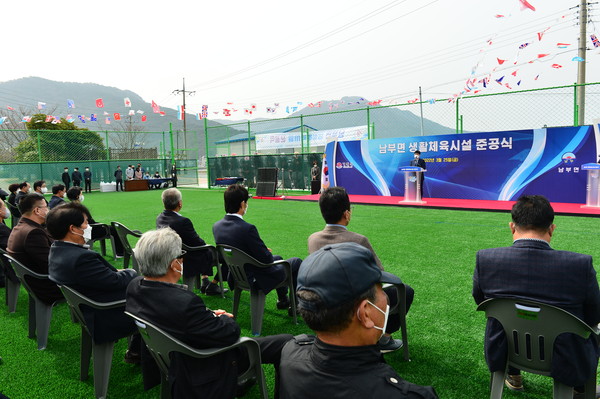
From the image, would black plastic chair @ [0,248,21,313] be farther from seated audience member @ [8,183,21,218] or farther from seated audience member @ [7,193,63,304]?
seated audience member @ [8,183,21,218]

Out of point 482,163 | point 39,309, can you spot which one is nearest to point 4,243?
point 39,309

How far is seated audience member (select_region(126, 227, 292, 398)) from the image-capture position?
73.6 inches

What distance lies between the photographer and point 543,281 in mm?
1974

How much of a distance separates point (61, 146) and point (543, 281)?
26120 millimetres

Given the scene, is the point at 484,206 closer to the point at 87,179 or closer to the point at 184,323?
the point at 184,323

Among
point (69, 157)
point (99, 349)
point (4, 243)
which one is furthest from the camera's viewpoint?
point (69, 157)

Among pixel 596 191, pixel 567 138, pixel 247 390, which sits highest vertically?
pixel 567 138

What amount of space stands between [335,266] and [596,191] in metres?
10.9

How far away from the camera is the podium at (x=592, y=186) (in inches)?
371

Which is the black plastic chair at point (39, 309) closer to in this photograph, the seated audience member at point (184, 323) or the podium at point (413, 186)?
the seated audience member at point (184, 323)

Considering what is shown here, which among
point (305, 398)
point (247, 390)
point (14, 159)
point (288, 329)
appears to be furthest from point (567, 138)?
point (14, 159)

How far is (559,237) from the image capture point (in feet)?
22.0

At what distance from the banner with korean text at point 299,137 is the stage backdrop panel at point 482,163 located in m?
10.00

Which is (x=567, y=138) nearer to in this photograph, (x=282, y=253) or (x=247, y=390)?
(x=282, y=253)
